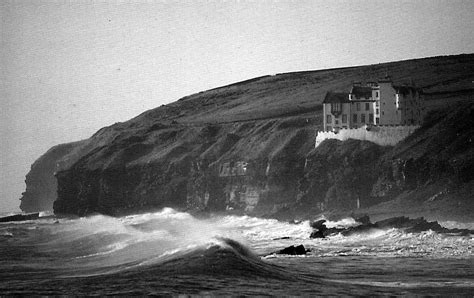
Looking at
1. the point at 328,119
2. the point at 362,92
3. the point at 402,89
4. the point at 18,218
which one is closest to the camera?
the point at 402,89

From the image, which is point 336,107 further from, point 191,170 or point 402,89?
point 191,170

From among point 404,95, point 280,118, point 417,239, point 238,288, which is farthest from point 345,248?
point 280,118

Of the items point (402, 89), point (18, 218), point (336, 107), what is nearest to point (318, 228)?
point (402, 89)

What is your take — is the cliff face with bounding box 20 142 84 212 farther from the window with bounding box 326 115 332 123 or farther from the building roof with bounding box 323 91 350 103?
the building roof with bounding box 323 91 350 103

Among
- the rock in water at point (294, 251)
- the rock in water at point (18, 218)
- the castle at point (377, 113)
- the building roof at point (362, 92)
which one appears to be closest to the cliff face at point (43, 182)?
the rock in water at point (18, 218)

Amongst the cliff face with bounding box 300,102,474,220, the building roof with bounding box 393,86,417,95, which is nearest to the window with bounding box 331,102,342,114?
the cliff face with bounding box 300,102,474,220

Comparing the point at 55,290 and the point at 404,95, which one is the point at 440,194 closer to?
the point at 404,95
